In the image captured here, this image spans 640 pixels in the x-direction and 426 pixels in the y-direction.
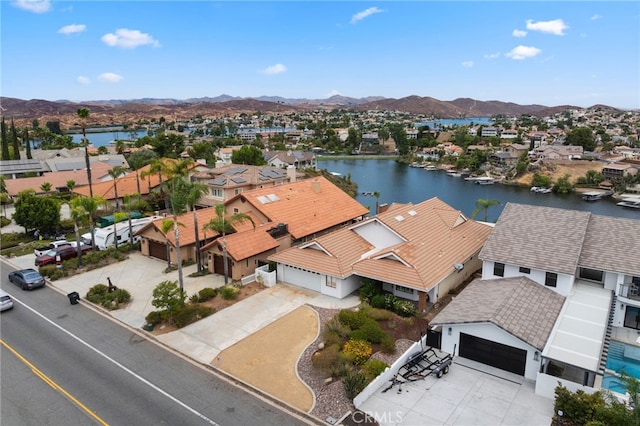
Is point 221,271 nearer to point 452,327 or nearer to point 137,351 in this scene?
point 137,351

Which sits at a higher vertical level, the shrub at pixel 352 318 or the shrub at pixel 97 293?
the shrub at pixel 352 318

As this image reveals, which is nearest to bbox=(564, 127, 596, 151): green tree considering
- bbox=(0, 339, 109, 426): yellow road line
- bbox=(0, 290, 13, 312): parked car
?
bbox=(0, 290, 13, 312): parked car

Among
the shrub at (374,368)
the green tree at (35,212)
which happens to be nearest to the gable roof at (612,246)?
the shrub at (374,368)

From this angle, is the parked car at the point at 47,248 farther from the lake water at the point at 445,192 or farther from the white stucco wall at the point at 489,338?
the lake water at the point at 445,192

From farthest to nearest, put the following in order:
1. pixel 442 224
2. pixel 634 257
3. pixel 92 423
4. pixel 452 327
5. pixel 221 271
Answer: pixel 442 224, pixel 221 271, pixel 634 257, pixel 452 327, pixel 92 423

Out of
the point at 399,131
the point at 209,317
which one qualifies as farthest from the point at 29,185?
the point at 399,131

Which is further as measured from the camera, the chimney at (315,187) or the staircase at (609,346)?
the chimney at (315,187)

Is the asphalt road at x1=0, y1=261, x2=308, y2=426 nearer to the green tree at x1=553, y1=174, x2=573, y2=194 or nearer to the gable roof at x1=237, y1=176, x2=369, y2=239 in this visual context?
the gable roof at x1=237, y1=176, x2=369, y2=239
